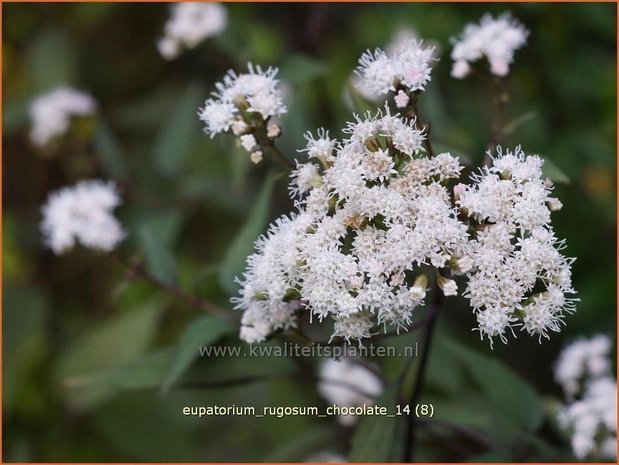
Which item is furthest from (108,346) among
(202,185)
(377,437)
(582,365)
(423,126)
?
(423,126)

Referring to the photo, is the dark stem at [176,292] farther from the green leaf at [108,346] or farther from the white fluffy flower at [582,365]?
the white fluffy flower at [582,365]

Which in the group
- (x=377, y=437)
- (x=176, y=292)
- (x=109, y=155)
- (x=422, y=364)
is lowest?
(x=377, y=437)

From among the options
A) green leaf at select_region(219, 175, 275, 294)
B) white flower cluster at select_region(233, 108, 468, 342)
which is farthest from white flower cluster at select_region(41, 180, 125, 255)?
white flower cluster at select_region(233, 108, 468, 342)

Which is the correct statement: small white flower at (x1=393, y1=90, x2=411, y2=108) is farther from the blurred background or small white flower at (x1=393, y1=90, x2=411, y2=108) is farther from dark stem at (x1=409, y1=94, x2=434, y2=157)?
the blurred background

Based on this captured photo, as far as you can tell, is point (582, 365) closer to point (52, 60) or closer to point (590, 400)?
point (590, 400)

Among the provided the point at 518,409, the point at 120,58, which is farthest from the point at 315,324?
the point at 120,58
